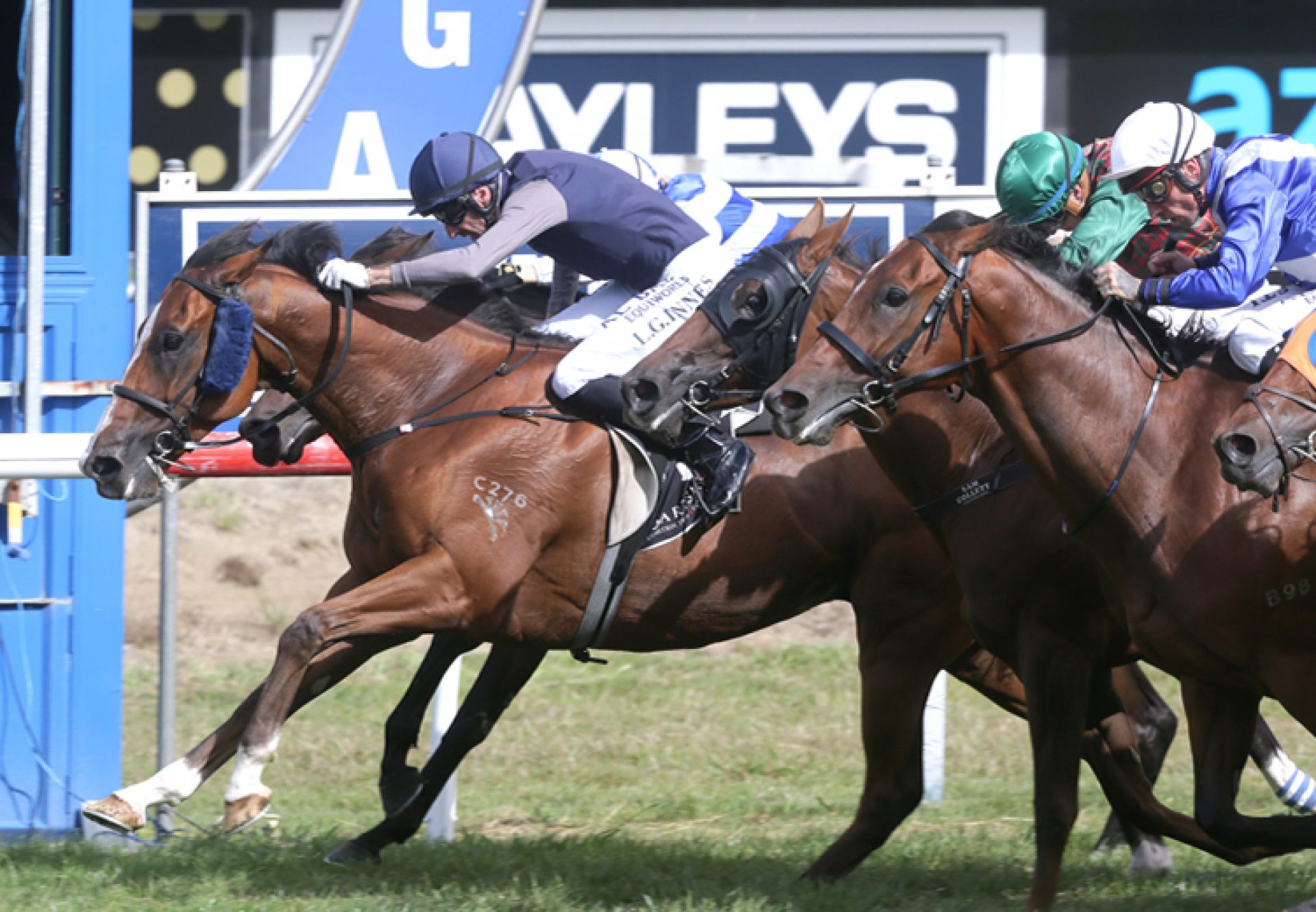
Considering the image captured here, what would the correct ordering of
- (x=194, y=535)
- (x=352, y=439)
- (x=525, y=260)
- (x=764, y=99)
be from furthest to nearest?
1. (x=764, y=99)
2. (x=194, y=535)
3. (x=525, y=260)
4. (x=352, y=439)

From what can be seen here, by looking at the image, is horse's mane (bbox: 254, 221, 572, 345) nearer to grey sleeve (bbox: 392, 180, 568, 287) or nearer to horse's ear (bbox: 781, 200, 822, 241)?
grey sleeve (bbox: 392, 180, 568, 287)

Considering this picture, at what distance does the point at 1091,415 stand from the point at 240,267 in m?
2.41

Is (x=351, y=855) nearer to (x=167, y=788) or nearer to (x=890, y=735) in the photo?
(x=167, y=788)

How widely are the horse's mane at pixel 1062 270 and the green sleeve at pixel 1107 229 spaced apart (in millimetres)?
38

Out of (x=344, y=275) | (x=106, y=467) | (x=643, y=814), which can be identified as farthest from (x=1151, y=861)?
(x=106, y=467)

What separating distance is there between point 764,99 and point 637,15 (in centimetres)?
102

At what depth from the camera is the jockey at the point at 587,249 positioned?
521 centimetres

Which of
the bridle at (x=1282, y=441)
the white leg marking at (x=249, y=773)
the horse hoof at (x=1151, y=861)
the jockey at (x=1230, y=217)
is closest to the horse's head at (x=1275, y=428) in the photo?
the bridle at (x=1282, y=441)

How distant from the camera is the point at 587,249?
548 centimetres

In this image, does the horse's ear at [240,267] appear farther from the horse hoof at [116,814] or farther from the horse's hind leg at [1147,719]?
the horse's hind leg at [1147,719]

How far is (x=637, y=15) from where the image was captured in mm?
12305

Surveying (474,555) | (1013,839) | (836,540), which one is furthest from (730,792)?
(474,555)

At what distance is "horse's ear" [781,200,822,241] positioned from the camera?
5281 millimetres

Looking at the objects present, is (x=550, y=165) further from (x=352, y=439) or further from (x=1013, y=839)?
(x=1013, y=839)
